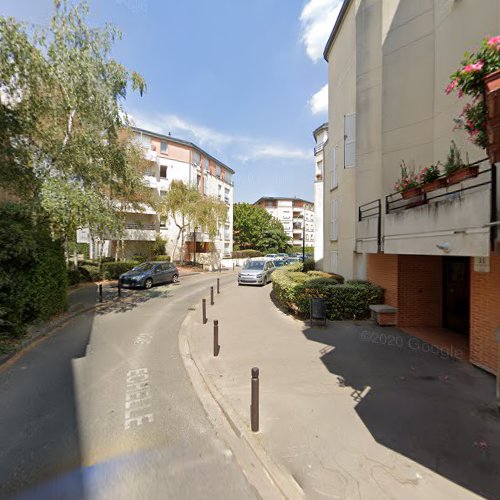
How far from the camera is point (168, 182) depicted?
104 feet

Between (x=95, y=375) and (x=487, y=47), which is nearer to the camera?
(x=487, y=47)

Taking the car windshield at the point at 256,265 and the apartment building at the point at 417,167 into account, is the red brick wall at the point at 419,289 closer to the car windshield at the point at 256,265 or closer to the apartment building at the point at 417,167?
the apartment building at the point at 417,167

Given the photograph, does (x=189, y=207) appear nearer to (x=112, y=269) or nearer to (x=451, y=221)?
(x=112, y=269)

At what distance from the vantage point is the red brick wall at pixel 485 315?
5.17m

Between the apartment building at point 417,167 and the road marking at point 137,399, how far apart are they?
553 cm

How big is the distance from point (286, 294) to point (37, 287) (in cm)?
775

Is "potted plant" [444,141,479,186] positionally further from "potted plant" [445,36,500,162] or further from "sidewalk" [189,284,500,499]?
"sidewalk" [189,284,500,499]

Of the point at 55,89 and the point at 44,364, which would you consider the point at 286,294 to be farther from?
the point at 55,89

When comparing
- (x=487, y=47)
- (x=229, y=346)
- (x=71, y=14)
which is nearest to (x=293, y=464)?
(x=229, y=346)

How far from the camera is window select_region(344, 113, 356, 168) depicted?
393 inches

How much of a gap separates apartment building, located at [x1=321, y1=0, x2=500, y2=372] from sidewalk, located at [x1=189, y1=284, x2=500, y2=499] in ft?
5.06

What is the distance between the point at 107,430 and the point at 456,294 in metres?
8.97

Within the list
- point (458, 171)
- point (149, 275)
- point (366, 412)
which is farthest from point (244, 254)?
point (366, 412)

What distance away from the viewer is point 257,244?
5084cm
